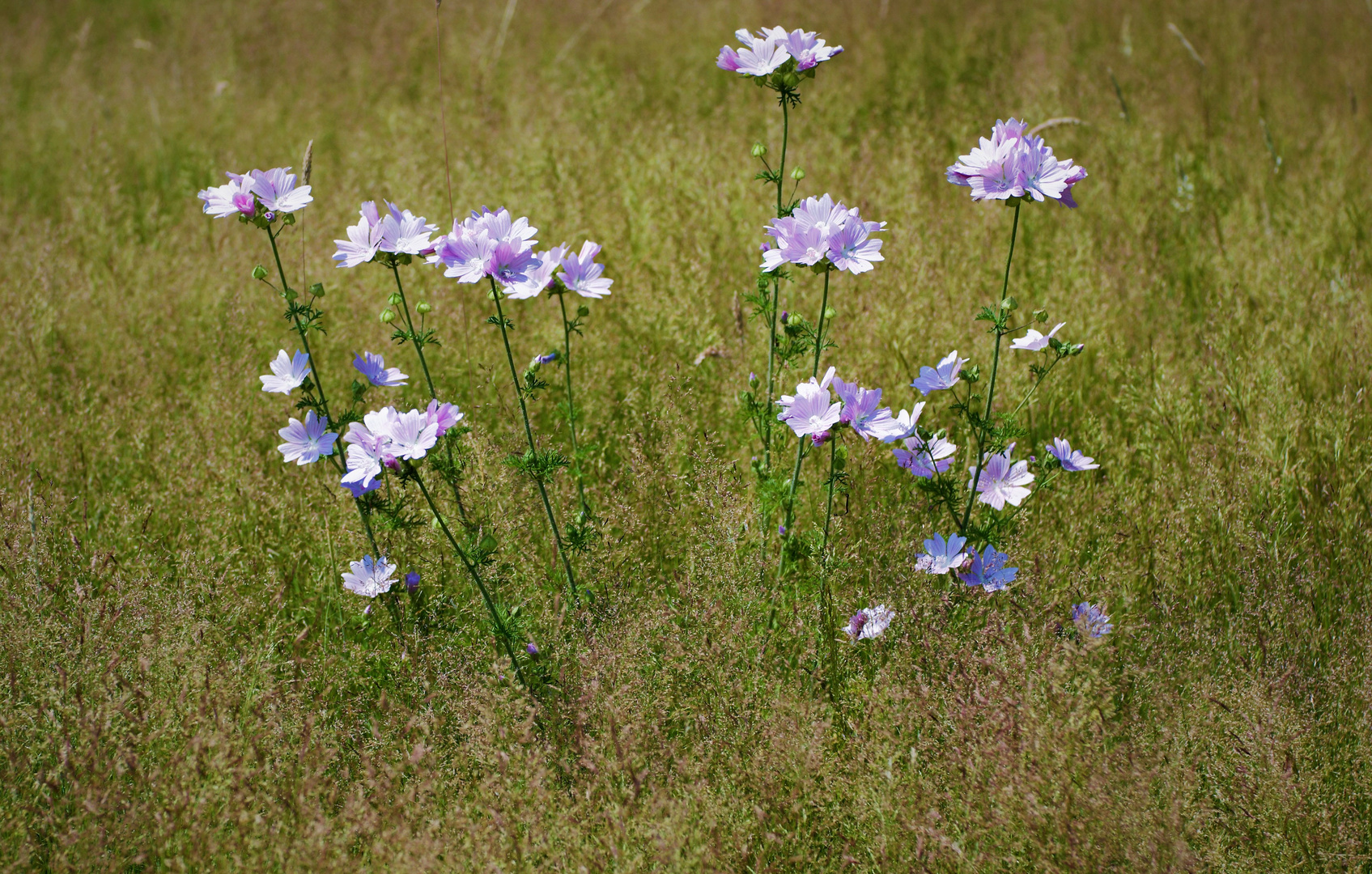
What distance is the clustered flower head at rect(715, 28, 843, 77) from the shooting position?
69.1 inches

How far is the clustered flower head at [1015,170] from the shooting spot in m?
1.69

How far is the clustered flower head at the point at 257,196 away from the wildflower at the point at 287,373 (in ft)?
0.95

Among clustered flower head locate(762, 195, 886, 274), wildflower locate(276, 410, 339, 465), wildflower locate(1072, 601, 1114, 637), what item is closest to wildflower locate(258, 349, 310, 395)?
wildflower locate(276, 410, 339, 465)

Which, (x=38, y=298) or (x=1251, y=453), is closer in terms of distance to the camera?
(x=1251, y=453)

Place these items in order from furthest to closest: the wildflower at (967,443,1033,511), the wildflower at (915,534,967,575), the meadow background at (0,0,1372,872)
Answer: the wildflower at (967,443,1033,511) < the wildflower at (915,534,967,575) < the meadow background at (0,0,1372,872)

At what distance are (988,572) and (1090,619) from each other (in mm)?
242

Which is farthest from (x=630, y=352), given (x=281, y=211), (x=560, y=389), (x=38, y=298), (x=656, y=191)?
(x=38, y=298)

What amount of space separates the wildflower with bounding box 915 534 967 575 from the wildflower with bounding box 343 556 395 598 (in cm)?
120

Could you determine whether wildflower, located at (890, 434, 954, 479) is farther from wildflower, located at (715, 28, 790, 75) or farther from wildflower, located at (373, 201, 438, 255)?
wildflower, located at (373, 201, 438, 255)

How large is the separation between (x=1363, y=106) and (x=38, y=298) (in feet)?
18.9

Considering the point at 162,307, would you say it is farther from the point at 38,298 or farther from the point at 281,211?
the point at 281,211

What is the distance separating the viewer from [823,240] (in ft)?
5.48

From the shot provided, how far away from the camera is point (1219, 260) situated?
312 centimetres

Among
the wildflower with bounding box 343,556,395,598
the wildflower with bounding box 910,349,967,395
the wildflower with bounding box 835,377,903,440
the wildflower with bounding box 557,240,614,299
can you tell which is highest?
the wildflower with bounding box 557,240,614,299
